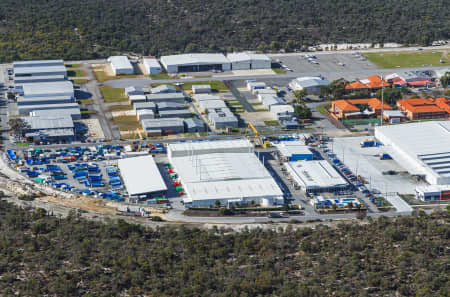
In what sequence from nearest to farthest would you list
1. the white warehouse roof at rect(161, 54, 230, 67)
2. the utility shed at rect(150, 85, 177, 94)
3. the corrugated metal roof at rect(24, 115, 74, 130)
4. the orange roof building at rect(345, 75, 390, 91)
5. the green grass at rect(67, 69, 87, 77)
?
1. the corrugated metal roof at rect(24, 115, 74, 130)
2. the utility shed at rect(150, 85, 177, 94)
3. the orange roof building at rect(345, 75, 390, 91)
4. the green grass at rect(67, 69, 87, 77)
5. the white warehouse roof at rect(161, 54, 230, 67)

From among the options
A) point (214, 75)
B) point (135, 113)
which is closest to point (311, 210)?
point (135, 113)

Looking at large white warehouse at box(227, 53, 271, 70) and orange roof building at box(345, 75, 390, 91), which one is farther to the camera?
large white warehouse at box(227, 53, 271, 70)

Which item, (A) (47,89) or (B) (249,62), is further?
(B) (249,62)

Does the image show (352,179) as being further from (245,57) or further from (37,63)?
(37,63)

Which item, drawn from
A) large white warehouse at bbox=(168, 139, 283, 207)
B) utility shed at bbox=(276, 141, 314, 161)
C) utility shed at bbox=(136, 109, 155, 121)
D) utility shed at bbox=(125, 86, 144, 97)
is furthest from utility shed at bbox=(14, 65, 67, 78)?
utility shed at bbox=(276, 141, 314, 161)

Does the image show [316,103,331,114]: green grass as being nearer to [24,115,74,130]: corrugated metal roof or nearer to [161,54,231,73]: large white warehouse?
[161,54,231,73]: large white warehouse

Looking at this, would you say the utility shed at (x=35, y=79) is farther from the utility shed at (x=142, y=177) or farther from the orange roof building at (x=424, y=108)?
the orange roof building at (x=424, y=108)

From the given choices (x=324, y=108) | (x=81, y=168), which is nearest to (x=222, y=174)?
(x=81, y=168)

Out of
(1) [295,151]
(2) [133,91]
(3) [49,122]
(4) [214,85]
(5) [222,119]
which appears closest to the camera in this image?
(1) [295,151]
